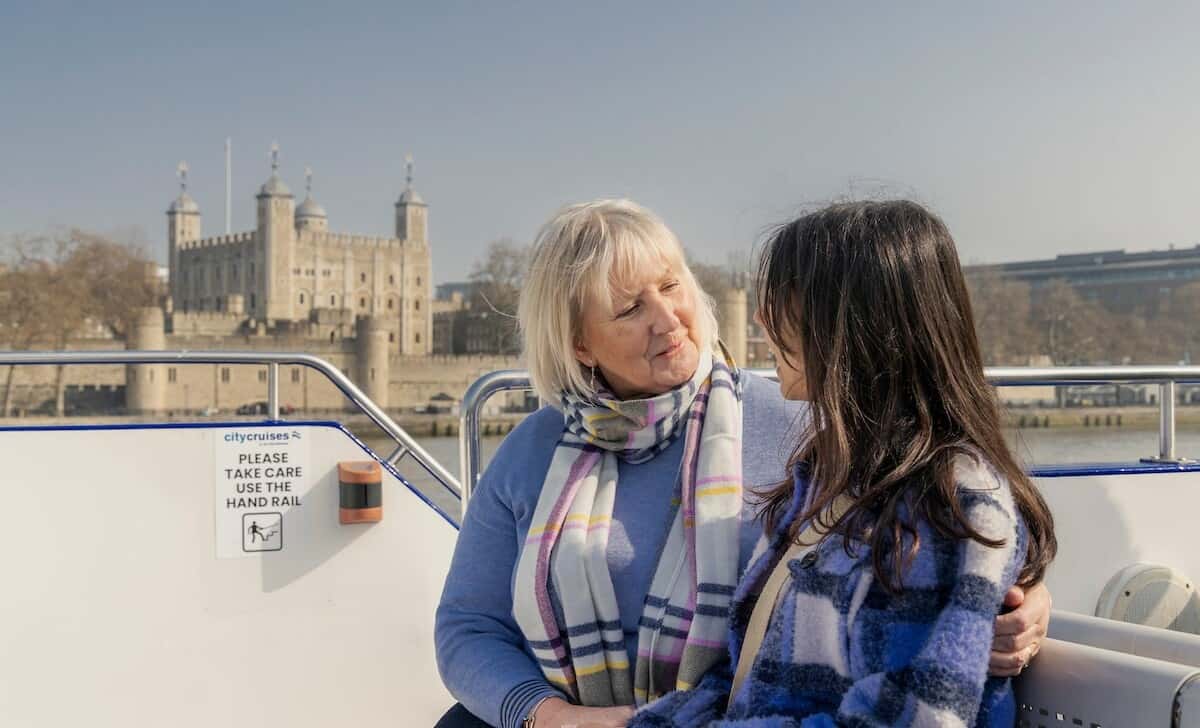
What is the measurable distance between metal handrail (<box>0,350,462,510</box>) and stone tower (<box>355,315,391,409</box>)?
47.6m

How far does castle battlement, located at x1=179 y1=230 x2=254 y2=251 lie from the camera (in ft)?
208

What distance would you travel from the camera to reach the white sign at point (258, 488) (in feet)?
9.58

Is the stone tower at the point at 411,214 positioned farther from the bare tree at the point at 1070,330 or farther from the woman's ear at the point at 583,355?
the woman's ear at the point at 583,355

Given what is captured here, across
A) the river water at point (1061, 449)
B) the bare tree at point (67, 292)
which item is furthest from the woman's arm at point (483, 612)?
the bare tree at point (67, 292)

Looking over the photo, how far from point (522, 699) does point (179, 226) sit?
71.1m

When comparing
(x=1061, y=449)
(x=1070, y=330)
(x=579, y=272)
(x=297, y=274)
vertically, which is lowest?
(x=1061, y=449)

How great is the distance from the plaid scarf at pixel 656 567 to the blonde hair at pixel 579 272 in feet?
0.28

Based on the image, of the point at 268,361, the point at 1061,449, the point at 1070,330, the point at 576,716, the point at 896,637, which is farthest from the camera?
the point at 1070,330

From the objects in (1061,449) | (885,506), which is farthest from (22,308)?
(885,506)

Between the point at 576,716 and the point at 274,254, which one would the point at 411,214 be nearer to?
the point at 274,254

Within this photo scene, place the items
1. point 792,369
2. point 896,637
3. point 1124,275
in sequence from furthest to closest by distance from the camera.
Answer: point 1124,275 < point 792,369 < point 896,637

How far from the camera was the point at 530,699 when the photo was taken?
1.65 m

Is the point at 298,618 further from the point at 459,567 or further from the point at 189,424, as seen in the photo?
the point at 459,567

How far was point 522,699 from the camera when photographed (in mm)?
1655
